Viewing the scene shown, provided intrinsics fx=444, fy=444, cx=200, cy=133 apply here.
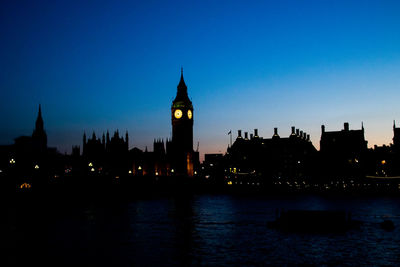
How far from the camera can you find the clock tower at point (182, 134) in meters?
145

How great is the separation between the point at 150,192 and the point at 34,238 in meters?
80.7

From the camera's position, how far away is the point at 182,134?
145000 mm

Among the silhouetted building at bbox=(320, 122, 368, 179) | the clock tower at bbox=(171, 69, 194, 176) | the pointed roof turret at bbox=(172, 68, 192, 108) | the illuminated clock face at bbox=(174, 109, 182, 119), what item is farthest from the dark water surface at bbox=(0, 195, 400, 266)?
the pointed roof turret at bbox=(172, 68, 192, 108)

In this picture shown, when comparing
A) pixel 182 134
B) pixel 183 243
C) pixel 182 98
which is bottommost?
pixel 183 243

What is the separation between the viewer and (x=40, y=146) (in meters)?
131

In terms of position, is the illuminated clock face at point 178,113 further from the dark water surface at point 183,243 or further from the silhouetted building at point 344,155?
the dark water surface at point 183,243

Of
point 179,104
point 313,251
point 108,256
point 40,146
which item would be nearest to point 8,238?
point 108,256

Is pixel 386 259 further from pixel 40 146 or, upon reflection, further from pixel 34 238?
pixel 40 146

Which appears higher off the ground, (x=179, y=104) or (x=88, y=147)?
(x=179, y=104)

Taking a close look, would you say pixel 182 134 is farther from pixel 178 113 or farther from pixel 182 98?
pixel 182 98

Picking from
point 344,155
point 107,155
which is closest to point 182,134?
point 107,155

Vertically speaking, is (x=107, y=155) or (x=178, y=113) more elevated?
(x=178, y=113)

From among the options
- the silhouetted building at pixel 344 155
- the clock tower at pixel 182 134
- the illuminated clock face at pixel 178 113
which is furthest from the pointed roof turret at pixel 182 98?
the silhouetted building at pixel 344 155

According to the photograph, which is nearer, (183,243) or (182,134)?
(183,243)
